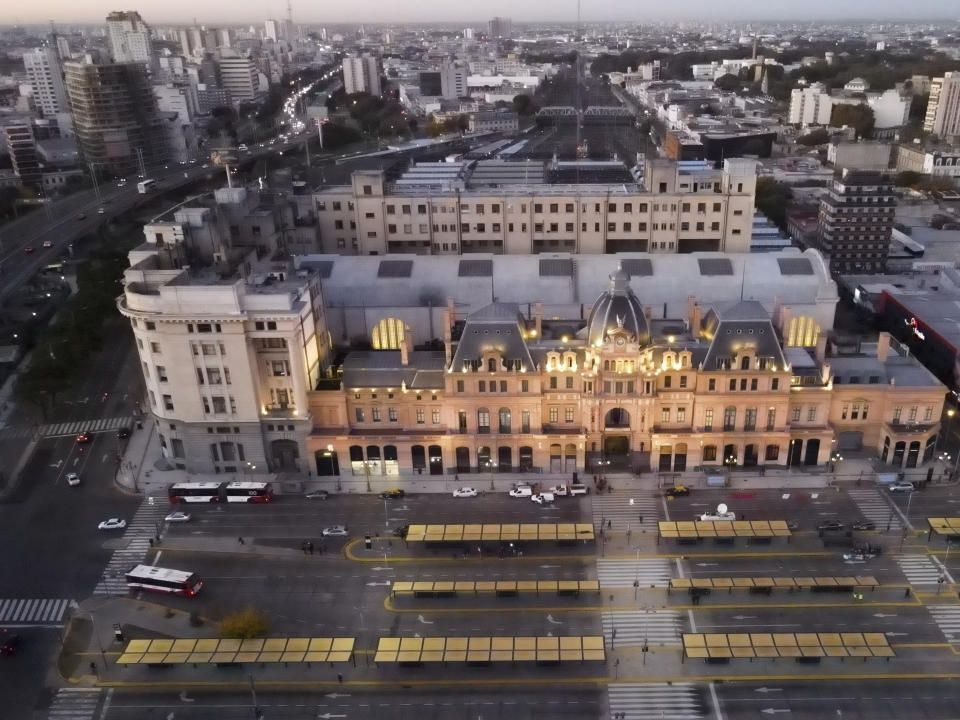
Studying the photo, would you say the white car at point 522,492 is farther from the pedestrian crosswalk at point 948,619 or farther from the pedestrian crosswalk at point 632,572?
the pedestrian crosswalk at point 948,619

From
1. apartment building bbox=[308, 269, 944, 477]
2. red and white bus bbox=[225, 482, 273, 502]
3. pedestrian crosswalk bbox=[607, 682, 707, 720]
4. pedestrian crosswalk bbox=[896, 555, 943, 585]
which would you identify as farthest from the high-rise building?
red and white bus bbox=[225, 482, 273, 502]

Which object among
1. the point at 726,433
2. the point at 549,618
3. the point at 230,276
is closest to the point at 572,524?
the point at 549,618

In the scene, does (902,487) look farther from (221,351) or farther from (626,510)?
(221,351)

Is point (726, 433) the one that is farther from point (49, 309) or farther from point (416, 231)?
point (49, 309)

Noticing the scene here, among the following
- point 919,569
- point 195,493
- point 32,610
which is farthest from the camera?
point 195,493

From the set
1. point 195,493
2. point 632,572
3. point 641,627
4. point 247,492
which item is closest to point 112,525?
point 195,493

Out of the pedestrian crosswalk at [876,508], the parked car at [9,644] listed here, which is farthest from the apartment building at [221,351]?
the pedestrian crosswalk at [876,508]
